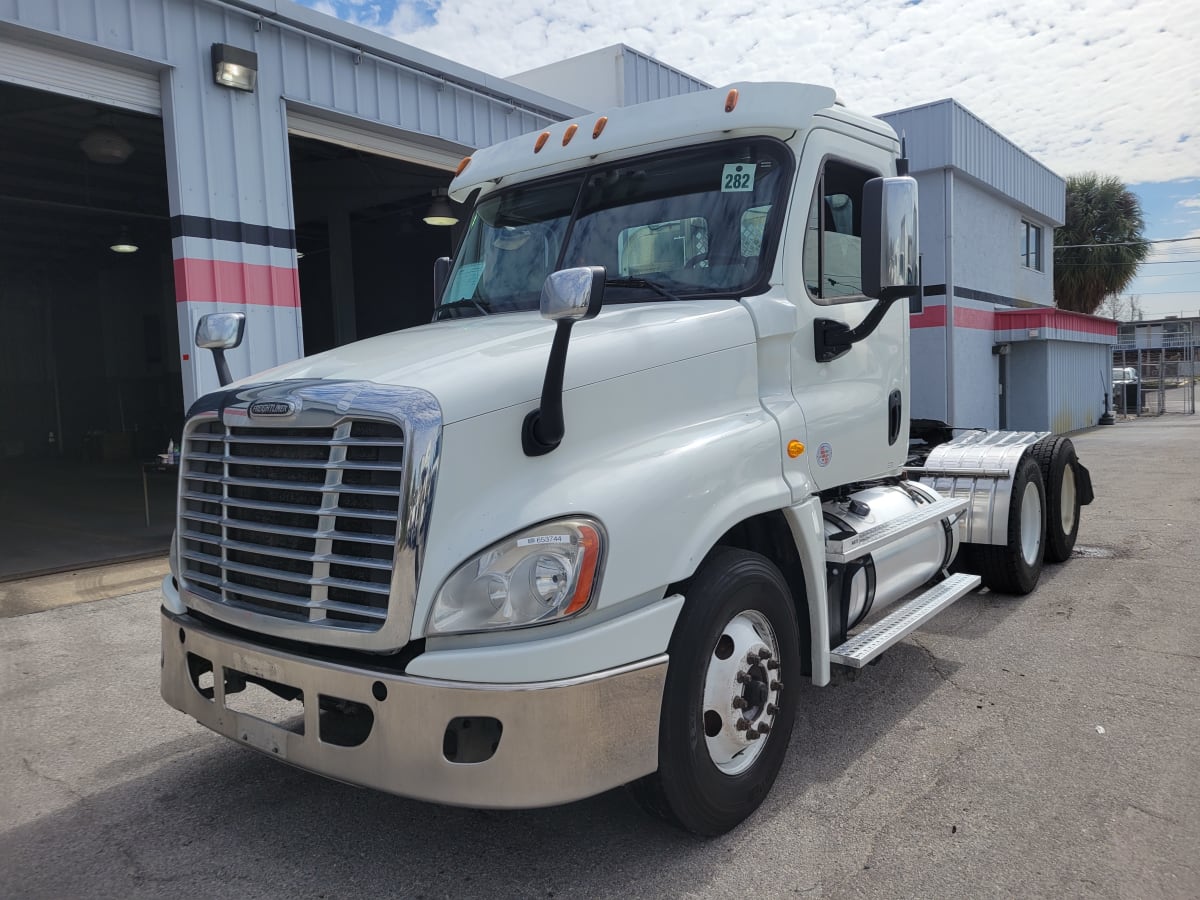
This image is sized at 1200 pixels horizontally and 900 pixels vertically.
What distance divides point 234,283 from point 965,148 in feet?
57.1

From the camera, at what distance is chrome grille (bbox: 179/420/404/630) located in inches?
103

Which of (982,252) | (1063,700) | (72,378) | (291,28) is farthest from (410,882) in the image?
(72,378)

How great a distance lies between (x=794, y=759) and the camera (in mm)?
3889

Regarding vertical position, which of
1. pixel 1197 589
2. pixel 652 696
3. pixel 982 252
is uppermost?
pixel 982 252

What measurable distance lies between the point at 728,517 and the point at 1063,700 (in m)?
2.59

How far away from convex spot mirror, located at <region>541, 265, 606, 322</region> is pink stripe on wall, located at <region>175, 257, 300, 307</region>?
6550mm

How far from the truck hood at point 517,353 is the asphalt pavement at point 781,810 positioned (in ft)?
5.00

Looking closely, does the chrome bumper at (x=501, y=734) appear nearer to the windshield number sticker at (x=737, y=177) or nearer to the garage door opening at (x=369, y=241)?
the windshield number sticker at (x=737, y=177)

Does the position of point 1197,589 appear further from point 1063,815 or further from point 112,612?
point 112,612

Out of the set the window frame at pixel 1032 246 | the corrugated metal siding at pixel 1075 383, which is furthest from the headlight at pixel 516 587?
the window frame at pixel 1032 246

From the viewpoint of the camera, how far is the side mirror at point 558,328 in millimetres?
2627

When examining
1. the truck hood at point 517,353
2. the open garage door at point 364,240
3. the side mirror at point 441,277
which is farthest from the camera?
the open garage door at point 364,240

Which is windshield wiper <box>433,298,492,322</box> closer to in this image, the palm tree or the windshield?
the windshield

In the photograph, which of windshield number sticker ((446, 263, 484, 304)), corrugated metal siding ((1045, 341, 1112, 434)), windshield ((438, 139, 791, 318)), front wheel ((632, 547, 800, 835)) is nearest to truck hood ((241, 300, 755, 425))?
windshield ((438, 139, 791, 318))
